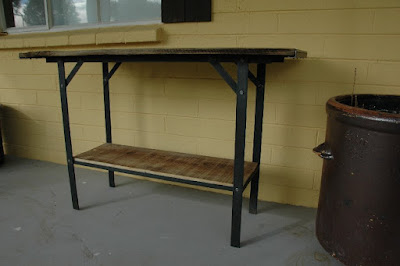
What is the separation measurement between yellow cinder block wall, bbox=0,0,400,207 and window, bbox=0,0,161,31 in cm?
14

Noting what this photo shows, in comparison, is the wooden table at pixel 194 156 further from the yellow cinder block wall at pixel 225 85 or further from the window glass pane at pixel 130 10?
the window glass pane at pixel 130 10

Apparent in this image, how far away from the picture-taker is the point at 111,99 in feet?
9.20

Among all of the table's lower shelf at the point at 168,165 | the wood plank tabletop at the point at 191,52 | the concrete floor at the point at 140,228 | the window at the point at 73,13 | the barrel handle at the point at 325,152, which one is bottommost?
the concrete floor at the point at 140,228

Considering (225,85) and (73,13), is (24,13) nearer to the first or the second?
(73,13)

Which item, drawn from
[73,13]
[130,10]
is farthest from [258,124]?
[73,13]

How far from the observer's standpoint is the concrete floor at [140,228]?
1.73 metres

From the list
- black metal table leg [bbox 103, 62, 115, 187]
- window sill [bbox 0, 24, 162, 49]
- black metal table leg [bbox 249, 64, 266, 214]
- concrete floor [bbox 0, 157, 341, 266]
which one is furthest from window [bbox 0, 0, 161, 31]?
concrete floor [bbox 0, 157, 341, 266]

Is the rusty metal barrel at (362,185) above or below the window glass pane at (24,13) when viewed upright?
below

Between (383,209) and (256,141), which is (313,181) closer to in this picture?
(256,141)

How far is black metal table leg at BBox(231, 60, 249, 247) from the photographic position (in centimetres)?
162

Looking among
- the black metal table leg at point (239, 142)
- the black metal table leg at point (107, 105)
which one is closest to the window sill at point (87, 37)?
the black metal table leg at point (107, 105)

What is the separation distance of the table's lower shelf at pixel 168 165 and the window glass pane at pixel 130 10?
1.14 m

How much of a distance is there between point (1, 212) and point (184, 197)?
1392mm

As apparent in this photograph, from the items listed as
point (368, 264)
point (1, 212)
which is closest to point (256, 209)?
point (368, 264)
